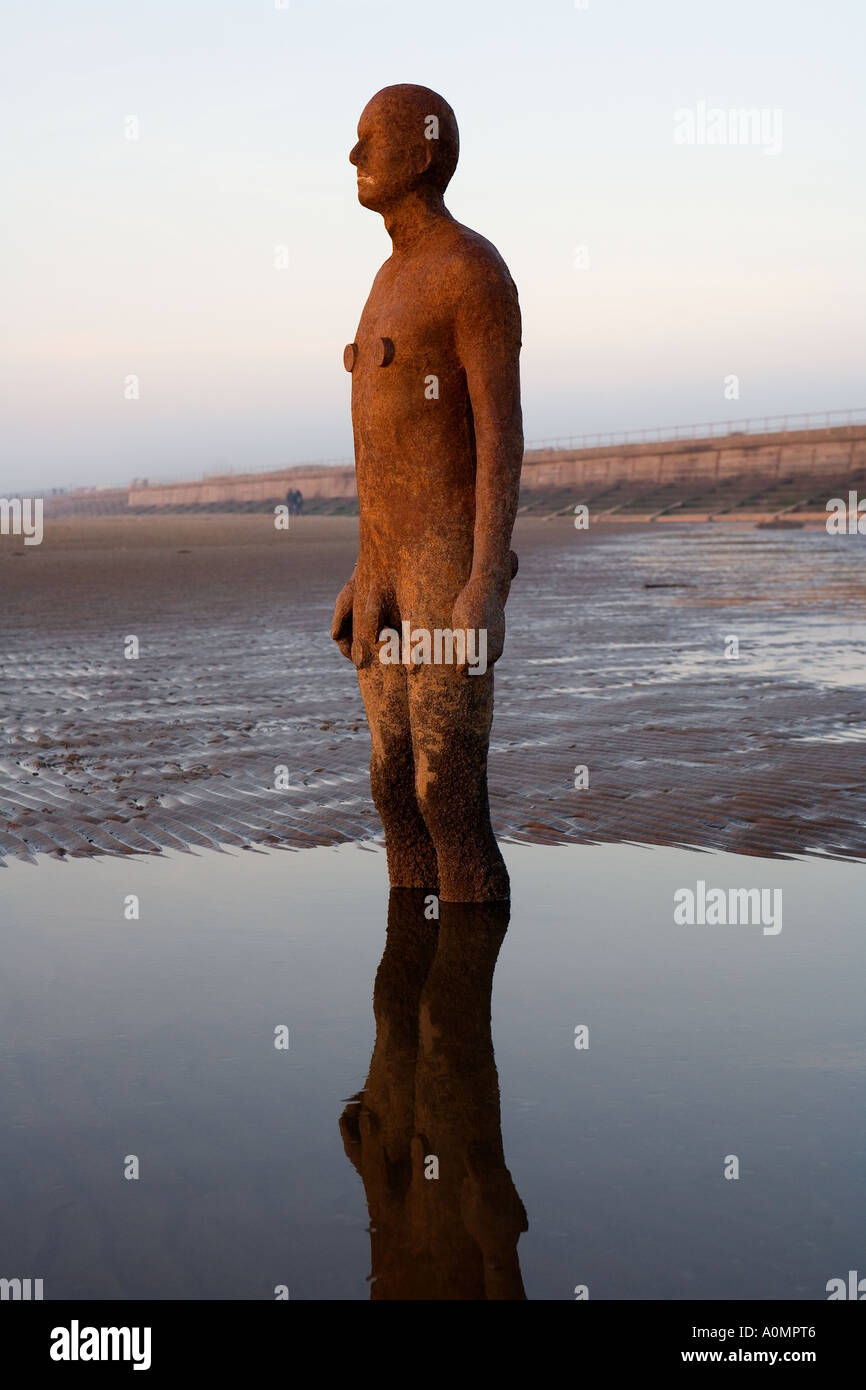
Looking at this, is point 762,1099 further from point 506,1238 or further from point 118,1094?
point 118,1094

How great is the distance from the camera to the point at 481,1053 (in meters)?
3.88

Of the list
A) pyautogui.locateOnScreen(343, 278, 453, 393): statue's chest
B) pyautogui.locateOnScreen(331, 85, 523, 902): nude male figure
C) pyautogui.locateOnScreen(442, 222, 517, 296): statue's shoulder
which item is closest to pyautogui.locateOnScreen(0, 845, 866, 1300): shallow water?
pyautogui.locateOnScreen(331, 85, 523, 902): nude male figure

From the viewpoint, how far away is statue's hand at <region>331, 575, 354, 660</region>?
18.7 feet

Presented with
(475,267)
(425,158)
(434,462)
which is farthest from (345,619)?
(425,158)

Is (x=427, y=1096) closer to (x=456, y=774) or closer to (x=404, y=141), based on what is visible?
(x=456, y=774)

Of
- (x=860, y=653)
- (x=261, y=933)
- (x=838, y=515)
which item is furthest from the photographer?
(x=838, y=515)

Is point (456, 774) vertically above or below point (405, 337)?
below

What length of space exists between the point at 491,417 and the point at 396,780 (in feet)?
4.79

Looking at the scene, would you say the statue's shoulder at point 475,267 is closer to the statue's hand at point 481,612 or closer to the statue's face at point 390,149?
the statue's face at point 390,149

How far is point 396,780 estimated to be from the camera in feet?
18.2

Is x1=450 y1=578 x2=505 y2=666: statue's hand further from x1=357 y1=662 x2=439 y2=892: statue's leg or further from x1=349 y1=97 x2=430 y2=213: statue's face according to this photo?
x1=349 y1=97 x2=430 y2=213: statue's face

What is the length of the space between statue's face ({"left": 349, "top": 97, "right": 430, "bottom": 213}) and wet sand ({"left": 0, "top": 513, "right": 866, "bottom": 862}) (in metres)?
2.87
